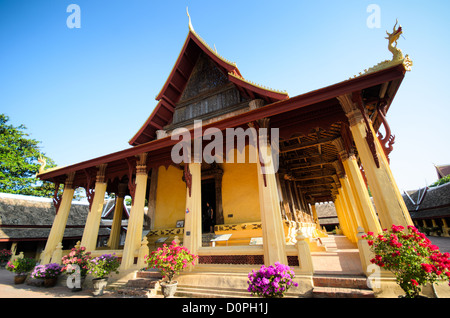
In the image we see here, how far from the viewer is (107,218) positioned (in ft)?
66.0

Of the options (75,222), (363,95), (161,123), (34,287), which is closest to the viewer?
(363,95)

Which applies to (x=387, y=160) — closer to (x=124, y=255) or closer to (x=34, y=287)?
(x=124, y=255)

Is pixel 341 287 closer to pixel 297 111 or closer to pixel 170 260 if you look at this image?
pixel 170 260

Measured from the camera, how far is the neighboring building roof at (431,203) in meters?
18.7

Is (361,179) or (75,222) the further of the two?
(75,222)

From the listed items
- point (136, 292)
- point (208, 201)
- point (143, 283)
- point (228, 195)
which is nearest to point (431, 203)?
point (228, 195)

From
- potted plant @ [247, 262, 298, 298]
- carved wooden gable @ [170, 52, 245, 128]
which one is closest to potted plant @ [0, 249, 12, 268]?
carved wooden gable @ [170, 52, 245, 128]

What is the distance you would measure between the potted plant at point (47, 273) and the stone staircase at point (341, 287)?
30.7 feet

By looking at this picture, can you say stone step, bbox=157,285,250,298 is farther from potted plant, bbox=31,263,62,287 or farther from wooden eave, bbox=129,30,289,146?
wooden eave, bbox=129,30,289,146

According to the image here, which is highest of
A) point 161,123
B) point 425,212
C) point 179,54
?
point 179,54

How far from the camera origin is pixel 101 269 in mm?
6504
